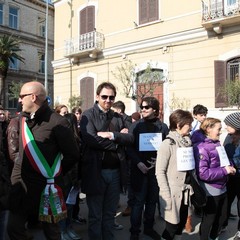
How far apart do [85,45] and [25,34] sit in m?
18.5

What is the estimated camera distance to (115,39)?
57.8 ft

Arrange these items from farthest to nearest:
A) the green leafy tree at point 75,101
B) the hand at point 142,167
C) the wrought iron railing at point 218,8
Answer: the green leafy tree at point 75,101 < the wrought iron railing at point 218,8 < the hand at point 142,167

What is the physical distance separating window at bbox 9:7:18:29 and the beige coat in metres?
33.4

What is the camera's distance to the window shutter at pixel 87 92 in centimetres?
1878

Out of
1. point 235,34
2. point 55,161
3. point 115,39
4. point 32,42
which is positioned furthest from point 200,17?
point 32,42

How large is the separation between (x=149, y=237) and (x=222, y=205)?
1139 millimetres

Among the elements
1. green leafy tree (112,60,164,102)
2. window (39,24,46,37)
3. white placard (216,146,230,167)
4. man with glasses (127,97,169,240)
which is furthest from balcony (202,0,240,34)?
window (39,24,46,37)

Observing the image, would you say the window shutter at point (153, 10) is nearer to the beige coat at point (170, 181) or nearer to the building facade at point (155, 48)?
the building facade at point (155, 48)

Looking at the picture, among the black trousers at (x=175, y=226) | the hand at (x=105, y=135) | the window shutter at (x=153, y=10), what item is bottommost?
the black trousers at (x=175, y=226)

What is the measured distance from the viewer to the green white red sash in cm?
303

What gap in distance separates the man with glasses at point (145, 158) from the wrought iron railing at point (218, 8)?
32.6 ft

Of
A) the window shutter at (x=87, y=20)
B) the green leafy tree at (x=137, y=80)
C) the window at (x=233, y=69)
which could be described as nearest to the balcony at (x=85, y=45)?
the window shutter at (x=87, y=20)

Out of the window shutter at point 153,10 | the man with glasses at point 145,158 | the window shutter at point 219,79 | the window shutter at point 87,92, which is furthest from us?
the window shutter at point 87,92

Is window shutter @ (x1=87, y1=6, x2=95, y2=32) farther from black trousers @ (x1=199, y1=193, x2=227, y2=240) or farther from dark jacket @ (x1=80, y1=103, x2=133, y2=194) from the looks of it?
black trousers @ (x1=199, y1=193, x2=227, y2=240)
